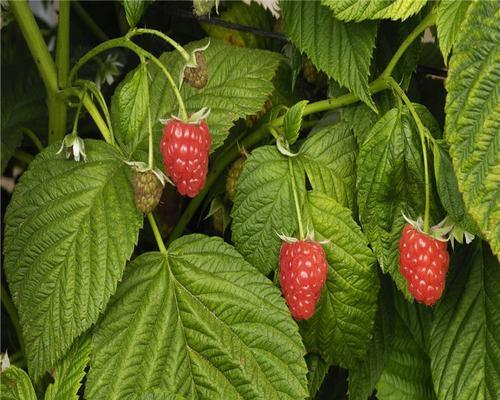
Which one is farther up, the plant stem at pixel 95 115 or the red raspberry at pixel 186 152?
the red raspberry at pixel 186 152

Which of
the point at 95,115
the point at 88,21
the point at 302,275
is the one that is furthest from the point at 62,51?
the point at 302,275

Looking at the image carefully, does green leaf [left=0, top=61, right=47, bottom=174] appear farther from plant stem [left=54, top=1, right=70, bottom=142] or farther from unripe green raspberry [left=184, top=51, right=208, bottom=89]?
unripe green raspberry [left=184, top=51, right=208, bottom=89]

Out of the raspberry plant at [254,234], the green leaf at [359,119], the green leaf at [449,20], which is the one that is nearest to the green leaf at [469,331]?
the raspberry plant at [254,234]

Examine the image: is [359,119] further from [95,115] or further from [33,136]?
[33,136]

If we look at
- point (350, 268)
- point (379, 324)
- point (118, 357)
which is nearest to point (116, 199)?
point (118, 357)

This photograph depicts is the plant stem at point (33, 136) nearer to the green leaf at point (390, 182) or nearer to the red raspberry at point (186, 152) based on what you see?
the red raspberry at point (186, 152)

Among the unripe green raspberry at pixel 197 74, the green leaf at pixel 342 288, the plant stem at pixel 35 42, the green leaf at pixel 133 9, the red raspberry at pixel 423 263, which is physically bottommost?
the green leaf at pixel 342 288

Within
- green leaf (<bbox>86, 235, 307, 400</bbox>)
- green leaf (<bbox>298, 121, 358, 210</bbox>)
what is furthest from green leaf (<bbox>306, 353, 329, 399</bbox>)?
green leaf (<bbox>298, 121, 358, 210</bbox>)
